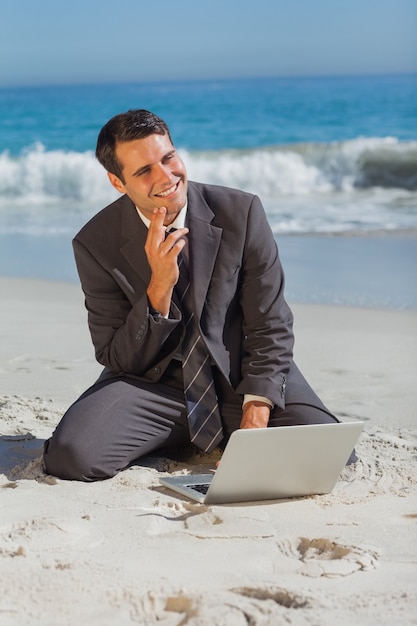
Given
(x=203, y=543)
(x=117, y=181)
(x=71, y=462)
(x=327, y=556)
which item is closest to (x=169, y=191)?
(x=117, y=181)

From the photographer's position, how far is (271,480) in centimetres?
330

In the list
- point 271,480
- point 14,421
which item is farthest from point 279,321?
point 14,421

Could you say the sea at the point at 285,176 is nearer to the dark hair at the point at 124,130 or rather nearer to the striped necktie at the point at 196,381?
the striped necktie at the point at 196,381

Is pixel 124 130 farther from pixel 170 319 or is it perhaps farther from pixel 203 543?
pixel 203 543

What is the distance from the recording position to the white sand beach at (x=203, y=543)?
2.47 metres

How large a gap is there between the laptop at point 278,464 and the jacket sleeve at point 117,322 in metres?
0.51

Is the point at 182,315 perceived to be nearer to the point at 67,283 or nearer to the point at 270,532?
the point at 270,532

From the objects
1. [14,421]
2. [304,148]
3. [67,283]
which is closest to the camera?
[14,421]

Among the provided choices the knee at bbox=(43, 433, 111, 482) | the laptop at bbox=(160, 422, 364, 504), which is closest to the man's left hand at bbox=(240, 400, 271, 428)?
the laptop at bbox=(160, 422, 364, 504)

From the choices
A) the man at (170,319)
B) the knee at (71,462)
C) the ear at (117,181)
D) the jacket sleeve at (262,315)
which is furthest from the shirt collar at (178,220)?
the knee at (71,462)

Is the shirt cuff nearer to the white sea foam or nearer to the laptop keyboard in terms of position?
the laptop keyboard

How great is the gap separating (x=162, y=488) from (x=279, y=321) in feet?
2.40

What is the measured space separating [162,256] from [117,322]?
44cm

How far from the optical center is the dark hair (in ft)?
11.4
